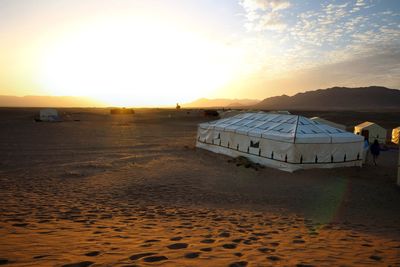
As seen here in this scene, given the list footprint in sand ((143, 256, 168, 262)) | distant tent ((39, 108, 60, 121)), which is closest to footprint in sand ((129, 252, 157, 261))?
footprint in sand ((143, 256, 168, 262))

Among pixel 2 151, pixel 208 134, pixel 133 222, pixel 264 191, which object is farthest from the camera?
pixel 208 134

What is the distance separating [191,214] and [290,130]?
38.2 ft

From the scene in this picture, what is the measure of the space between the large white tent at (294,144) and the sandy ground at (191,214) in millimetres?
879

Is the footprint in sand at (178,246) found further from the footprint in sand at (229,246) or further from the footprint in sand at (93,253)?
the footprint in sand at (93,253)

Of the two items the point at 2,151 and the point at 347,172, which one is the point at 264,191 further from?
the point at 2,151

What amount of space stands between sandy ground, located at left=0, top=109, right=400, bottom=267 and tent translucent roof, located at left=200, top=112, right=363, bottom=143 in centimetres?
203

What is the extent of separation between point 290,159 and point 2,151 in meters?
21.1

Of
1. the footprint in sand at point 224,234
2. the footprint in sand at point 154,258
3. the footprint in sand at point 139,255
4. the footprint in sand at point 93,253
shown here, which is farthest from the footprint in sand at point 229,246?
the footprint in sand at point 93,253

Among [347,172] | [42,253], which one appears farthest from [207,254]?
[347,172]

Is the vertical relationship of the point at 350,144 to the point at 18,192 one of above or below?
above

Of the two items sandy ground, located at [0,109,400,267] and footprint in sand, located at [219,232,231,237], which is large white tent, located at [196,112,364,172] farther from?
footprint in sand, located at [219,232,231,237]

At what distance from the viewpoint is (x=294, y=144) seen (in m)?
17.8

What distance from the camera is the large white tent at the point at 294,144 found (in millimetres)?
18103

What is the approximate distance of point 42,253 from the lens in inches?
227
